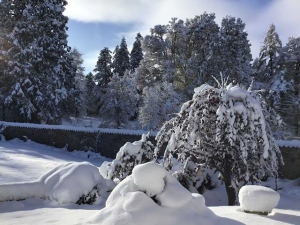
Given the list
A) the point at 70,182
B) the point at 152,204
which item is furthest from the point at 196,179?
the point at 152,204

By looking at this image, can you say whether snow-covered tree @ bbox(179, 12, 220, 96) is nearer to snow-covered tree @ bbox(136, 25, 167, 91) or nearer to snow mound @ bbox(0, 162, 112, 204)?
snow-covered tree @ bbox(136, 25, 167, 91)

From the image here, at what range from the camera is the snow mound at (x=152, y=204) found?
14.2 feet

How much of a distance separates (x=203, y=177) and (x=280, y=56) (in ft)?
58.3

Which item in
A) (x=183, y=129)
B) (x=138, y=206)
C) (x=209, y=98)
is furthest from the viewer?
(x=183, y=129)

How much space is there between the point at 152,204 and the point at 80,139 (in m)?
13.4

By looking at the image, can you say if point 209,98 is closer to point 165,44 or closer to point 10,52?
point 165,44

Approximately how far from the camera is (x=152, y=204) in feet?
14.9

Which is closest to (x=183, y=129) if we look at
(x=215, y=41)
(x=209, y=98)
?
(x=209, y=98)

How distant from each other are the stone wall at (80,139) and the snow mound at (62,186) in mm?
6722

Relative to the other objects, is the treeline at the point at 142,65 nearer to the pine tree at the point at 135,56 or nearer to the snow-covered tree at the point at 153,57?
the snow-covered tree at the point at 153,57

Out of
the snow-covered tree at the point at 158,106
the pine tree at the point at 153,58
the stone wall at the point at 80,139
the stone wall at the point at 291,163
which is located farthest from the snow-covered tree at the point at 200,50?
the stone wall at the point at 291,163

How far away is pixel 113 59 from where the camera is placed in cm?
4491

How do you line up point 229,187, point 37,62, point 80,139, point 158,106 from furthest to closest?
point 37,62 → point 158,106 → point 80,139 → point 229,187

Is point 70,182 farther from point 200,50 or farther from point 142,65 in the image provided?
point 200,50
